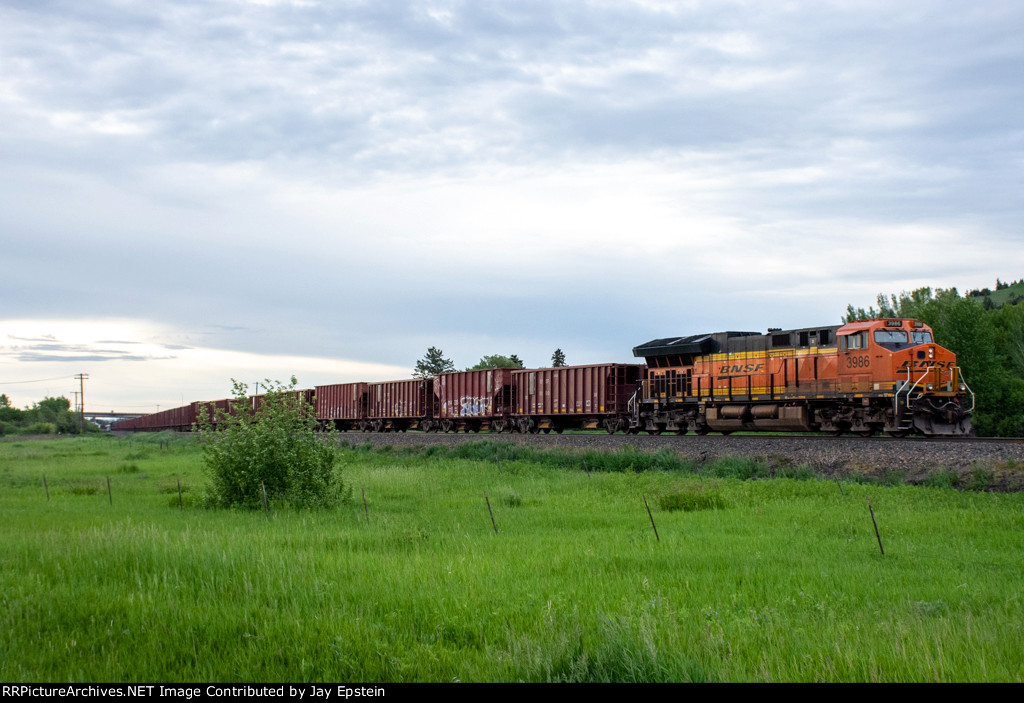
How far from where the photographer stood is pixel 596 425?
41250mm

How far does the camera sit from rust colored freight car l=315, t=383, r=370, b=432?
2312 inches

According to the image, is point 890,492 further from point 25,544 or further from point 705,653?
point 25,544

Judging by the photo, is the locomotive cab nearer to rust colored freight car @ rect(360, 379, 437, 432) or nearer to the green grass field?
the green grass field

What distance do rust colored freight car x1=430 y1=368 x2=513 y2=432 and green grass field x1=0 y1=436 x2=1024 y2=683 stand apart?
29.2 metres

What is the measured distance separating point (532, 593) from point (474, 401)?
127ft

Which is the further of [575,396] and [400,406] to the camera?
[400,406]

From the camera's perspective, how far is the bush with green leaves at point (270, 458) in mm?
18391

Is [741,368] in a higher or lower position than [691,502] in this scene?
higher

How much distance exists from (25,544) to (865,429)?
2520 centimetres

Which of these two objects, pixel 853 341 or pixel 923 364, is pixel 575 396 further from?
pixel 923 364

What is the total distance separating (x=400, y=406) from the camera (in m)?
53.9

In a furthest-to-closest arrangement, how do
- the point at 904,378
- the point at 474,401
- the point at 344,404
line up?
the point at 344,404 → the point at 474,401 → the point at 904,378

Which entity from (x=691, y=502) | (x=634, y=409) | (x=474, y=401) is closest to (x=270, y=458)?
(x=691, y=502)

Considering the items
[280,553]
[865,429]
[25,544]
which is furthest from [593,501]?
[865,429]
